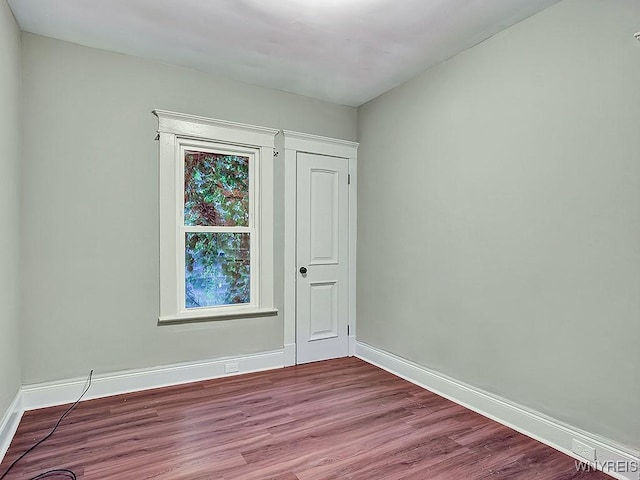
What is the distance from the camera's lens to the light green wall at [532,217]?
2.07 metres

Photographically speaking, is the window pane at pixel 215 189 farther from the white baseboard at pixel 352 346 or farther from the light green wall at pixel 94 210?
the white baseboard at pixel 352 346

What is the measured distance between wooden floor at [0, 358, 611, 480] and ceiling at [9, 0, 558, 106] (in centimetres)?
266

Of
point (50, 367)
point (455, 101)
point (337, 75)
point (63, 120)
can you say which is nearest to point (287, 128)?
point (337, 75)

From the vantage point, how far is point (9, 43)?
2396 mm

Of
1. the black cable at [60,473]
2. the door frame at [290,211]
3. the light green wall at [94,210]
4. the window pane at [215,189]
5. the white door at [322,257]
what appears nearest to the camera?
the black cable at [60,473]

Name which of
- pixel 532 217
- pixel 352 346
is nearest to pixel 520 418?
pixel 532 217

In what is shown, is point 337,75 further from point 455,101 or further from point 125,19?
point 125,19

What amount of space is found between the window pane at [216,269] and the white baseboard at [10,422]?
4.24 feet

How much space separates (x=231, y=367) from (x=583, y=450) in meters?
2.63

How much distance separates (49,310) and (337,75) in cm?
295

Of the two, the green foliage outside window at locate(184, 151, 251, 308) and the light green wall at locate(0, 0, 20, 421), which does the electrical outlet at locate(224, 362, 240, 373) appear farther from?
the light green wall at locate(0, 0, 20, 421)

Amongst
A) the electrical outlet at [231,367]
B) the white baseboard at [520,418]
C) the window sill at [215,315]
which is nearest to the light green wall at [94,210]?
the window sill at [215,315]

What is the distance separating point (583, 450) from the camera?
2174 mm

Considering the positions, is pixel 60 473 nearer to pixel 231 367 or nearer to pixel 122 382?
pixel 122 382
